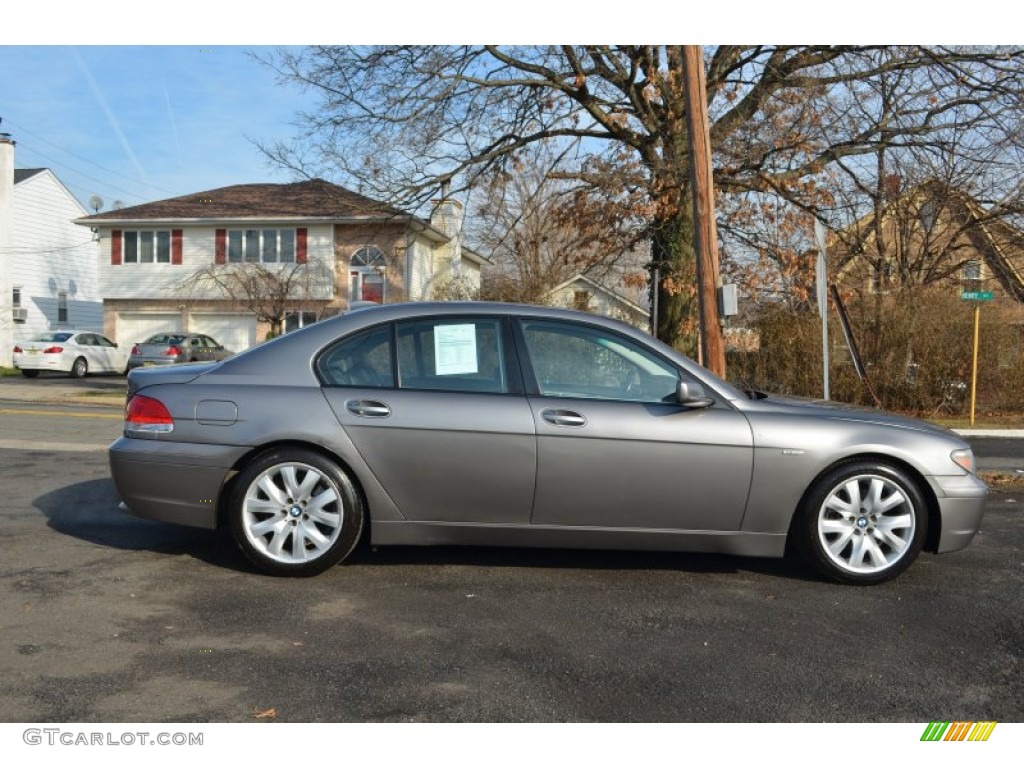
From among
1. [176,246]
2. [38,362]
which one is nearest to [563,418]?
[38,362]

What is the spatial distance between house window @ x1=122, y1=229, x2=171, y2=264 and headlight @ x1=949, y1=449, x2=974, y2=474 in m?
34.6

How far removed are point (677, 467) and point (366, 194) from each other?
47.7 ft

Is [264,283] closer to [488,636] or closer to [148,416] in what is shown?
[148,416]

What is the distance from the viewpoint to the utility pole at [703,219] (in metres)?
10.3

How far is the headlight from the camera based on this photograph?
5.02 m

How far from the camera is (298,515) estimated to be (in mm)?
4777

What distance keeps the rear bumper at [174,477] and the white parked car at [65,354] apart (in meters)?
25.6

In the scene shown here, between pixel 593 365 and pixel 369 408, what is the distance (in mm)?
1278

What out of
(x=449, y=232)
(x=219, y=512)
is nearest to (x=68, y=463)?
(x=219, y=512)

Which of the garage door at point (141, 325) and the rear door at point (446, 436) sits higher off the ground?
the garage door at point (141, 325)

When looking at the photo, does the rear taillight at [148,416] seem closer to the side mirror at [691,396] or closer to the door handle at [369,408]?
the door handle at [369,408]

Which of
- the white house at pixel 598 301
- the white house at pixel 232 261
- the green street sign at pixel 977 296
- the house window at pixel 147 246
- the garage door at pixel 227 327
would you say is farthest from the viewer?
the house window at pixel 147 246

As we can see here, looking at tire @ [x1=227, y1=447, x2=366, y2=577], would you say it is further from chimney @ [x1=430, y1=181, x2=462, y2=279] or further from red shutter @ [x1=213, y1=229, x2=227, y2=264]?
red shutter @ [x1=213, y1=229, x2=227, y2=264]
